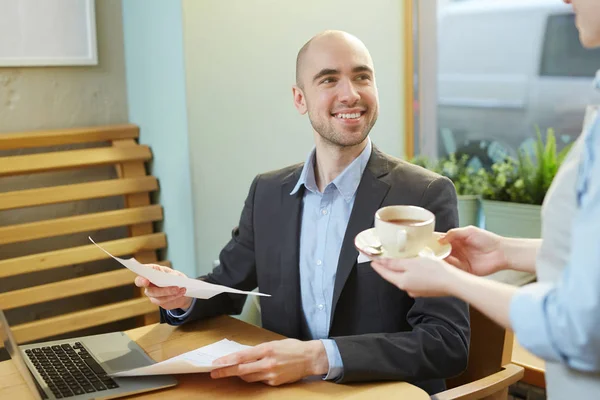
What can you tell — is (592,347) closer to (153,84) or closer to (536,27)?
(153,84)

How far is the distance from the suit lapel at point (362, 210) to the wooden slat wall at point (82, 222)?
1321 millimetres

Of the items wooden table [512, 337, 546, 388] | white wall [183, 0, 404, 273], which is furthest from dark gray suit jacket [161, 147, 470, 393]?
white wall [183, 0, 404, 273]

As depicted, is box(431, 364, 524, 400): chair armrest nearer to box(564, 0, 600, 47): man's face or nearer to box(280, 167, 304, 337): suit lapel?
box(280, 167, 304, 337): suit lapel

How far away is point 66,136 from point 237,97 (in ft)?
2.28

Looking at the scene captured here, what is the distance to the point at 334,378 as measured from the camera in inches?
64.4

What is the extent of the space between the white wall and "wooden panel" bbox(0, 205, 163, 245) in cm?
25

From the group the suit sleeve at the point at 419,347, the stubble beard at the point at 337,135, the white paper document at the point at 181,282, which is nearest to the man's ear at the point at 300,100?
the stubble beard at the point at 337,135

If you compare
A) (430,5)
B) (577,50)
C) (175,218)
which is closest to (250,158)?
(175,218)

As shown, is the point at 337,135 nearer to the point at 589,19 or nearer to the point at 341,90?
the point at 341,90

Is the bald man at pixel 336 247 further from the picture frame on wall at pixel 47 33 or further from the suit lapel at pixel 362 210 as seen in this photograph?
the picture frame on wall at pixel 47 33

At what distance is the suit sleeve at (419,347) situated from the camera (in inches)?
64.6

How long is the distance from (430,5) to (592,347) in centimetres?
291

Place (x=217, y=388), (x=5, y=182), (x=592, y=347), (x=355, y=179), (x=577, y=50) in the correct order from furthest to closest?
1. (x=577, y=50)
2. (x=5, y=182)
3. (x=355, y=179)
4. (x=217, y=388)
5. (x=592, y=347)

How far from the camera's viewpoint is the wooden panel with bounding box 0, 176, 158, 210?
9.22ft
